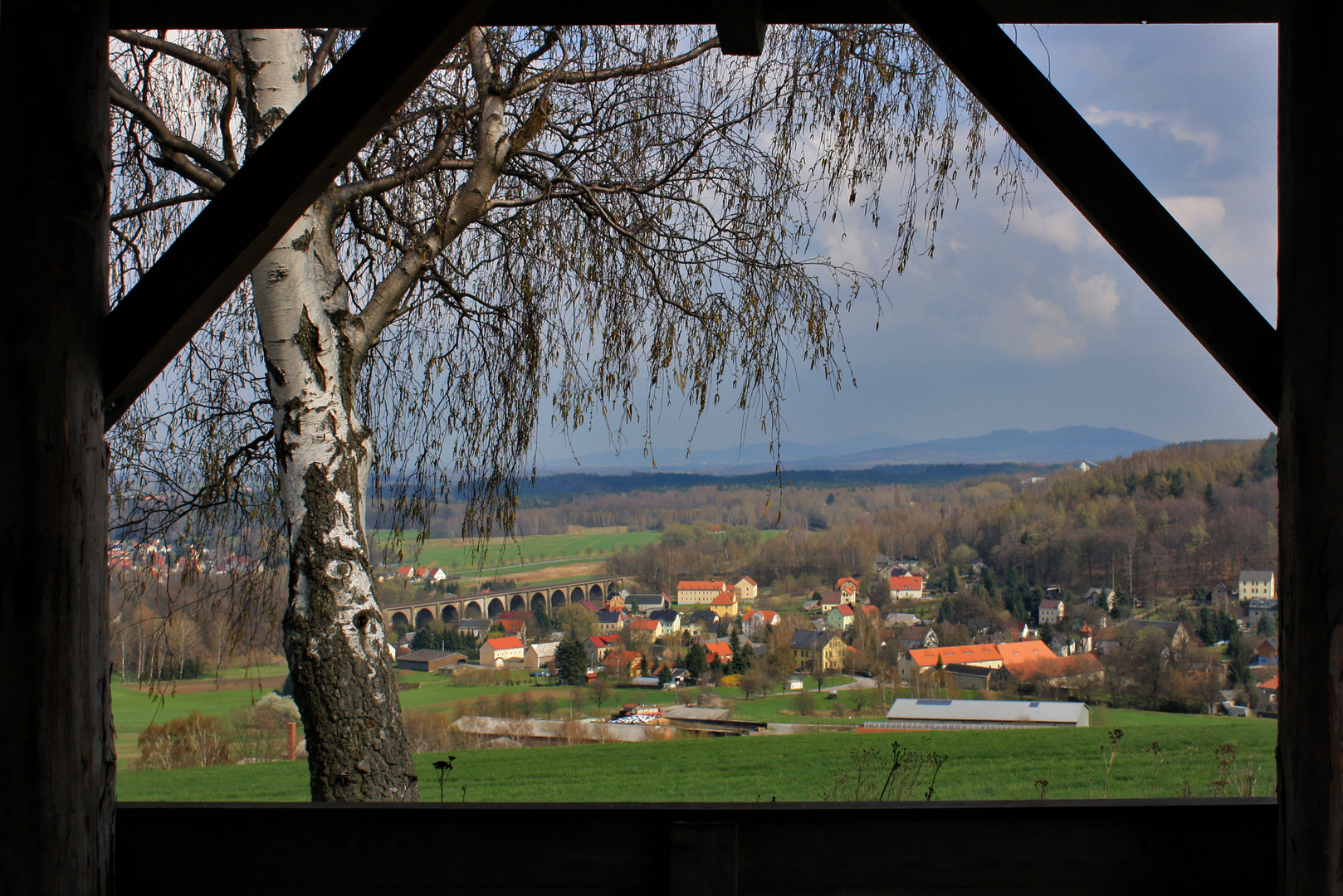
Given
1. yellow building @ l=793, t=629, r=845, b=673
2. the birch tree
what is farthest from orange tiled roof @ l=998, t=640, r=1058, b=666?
the birch tree

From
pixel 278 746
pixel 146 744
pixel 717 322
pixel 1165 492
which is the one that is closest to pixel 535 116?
pixel 717 322

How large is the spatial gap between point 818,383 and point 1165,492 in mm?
10954

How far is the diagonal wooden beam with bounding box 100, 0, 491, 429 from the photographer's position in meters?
1.16

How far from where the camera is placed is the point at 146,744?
7.85m

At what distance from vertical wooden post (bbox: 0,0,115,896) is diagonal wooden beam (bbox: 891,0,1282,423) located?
1205 millimetres

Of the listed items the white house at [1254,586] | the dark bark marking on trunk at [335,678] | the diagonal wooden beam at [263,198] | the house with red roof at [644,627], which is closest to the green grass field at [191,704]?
the house with red roof at [644,627]

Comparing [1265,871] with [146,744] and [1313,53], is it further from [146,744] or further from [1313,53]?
[146,744]

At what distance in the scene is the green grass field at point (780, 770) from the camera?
5.96 metres

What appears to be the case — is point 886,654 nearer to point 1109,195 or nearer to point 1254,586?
point 1254,586

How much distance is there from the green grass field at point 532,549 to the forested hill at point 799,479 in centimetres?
50

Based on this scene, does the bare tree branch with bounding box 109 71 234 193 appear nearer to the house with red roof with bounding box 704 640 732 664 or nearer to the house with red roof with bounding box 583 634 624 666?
the house with red roof with bounding box 583 634 624 666

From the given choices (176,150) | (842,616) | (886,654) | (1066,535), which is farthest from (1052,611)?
(176,150)

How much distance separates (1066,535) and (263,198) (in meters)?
13.2

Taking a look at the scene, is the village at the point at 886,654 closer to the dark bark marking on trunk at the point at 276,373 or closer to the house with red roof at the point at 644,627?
the house with red roof at the point at 644,627
